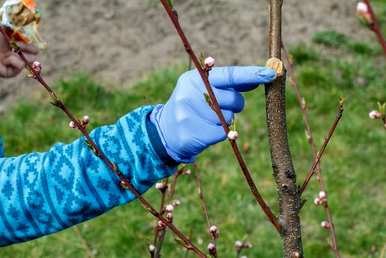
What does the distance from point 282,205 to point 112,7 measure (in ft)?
13.8

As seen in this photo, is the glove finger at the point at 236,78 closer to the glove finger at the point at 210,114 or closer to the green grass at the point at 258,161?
the glove finger at the point at 210,114

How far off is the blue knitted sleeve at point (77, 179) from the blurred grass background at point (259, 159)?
3.86ft

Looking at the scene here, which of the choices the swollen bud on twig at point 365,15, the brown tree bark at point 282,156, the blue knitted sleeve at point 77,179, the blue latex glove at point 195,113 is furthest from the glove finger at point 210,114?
the swollen bud on twig at point 365,15

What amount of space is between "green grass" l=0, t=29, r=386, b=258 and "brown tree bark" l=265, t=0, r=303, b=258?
181 cm

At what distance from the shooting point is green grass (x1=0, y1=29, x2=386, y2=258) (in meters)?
3.66

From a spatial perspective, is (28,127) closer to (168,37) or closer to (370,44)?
(168,37)

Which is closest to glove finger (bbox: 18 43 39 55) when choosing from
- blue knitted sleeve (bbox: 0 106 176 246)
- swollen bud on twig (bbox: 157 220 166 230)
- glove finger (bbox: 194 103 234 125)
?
blue knitted sleeve (bbox: 0 106 176 246)

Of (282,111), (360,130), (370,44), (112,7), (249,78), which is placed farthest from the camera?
(112,7)

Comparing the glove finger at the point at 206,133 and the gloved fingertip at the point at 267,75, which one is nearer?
the gloved fingertip at the point at 267,75

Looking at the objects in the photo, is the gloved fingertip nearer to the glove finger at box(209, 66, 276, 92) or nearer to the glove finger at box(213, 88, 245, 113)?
the glove finger at box(209, 66, 276, 92)

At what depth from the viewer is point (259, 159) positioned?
4.17m

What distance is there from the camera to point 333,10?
546cm

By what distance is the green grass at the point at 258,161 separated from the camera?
12.0 ft

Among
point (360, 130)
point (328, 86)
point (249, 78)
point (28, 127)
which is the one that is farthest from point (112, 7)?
point (249, 78)
